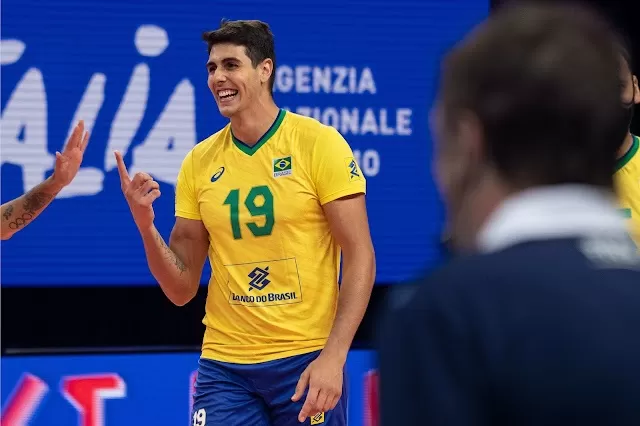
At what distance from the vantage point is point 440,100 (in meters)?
1.06

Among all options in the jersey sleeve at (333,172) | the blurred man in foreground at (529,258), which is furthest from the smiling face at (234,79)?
the blurred man in foreground at (529,258)

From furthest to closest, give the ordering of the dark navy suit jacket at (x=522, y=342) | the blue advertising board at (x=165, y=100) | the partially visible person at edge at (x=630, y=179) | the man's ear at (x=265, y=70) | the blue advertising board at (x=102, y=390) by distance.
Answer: the blue advertising board at (x=165, y=100)
the blue advertising board at (x=102, y=390)
the man's ear at (x=265, y=70)
the partially visible person at edge at (x=630, y=179)
the dark navy suit jacket at (x=522, y=342)

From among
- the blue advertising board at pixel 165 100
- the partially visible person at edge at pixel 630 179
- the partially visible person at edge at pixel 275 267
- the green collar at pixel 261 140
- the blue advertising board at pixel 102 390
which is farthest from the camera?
the blue advertising board at pixel 165 100

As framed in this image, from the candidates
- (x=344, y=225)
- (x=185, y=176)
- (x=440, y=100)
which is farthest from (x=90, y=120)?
(x=440, y=100)

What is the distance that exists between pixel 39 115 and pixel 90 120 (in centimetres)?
24

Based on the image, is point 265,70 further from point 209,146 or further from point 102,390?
point 102,390

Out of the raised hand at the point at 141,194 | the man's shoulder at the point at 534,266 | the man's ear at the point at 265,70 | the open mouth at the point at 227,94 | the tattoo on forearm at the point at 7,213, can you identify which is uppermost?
the man's ear at the point at 265,70

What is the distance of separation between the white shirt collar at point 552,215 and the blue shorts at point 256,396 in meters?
2.49

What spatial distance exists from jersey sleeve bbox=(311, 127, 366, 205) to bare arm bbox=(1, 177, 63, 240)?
39.6 inches

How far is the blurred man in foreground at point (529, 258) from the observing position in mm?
904

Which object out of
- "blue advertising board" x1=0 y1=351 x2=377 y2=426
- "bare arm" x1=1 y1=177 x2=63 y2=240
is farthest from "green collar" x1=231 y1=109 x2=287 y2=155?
"blue advertising board" x1=0 y1=351 x2=377 y2=426

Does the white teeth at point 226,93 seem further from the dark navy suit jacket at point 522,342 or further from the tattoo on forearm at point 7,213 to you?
the dark navy suit jacket at point 522,342

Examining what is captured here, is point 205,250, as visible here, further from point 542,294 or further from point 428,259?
point 542,294

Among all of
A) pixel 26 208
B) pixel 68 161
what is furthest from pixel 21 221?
pixel 68 161
